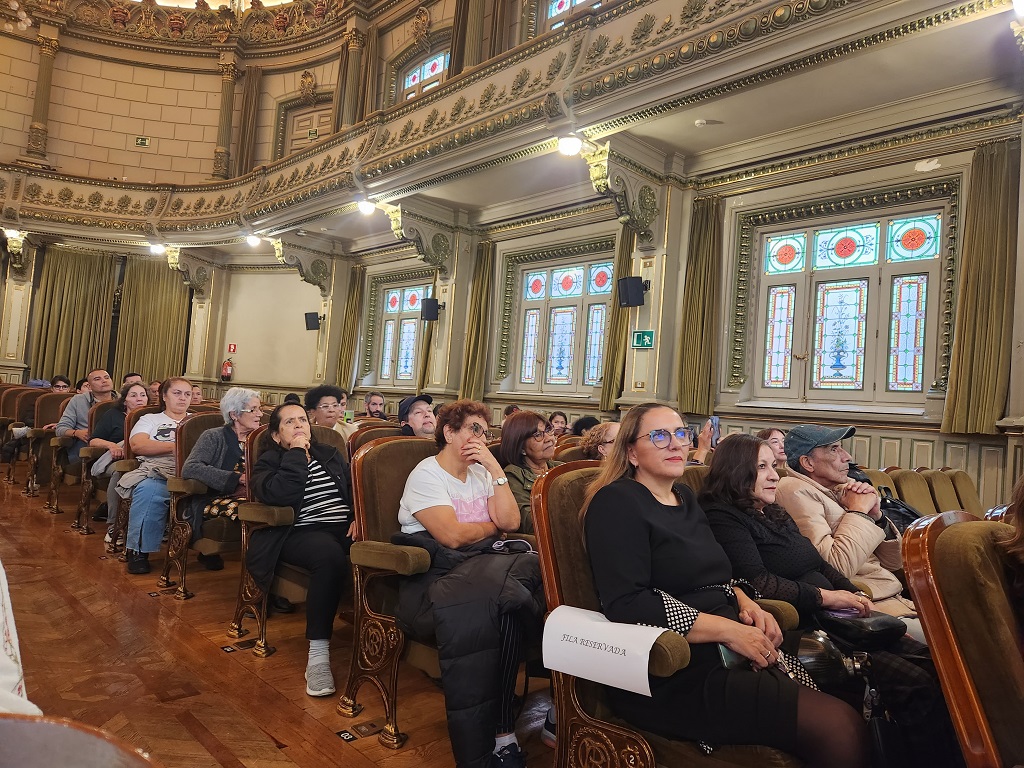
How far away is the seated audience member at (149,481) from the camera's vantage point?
3.58m

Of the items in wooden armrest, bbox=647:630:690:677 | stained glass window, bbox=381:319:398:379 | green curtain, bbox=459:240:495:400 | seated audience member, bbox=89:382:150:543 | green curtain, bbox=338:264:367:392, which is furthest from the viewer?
green curtain, bbox=338:264:367:392

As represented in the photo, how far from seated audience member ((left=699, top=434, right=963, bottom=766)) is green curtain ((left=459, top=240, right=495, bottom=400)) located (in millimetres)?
6610

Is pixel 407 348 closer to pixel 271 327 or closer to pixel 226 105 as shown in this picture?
pixel 271 327

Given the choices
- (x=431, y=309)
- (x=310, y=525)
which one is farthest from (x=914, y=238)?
(x=431, y=309)

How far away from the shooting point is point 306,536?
2.54 metres

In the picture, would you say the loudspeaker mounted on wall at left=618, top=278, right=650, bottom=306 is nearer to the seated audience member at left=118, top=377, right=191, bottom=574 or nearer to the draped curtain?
the seated audience member at left=118, top=377, right=191, bottom=574

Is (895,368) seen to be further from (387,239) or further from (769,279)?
(387,239)

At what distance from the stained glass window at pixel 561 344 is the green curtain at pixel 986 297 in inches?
155

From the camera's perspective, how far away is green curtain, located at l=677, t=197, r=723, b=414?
621cm

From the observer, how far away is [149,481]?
3.64 meters

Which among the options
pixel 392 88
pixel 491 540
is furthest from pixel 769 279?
pixel 392 88

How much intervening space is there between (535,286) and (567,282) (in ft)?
1.66

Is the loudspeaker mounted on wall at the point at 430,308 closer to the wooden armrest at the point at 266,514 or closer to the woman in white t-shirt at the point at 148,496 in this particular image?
the woman in white t-shirt at the point at 148,496

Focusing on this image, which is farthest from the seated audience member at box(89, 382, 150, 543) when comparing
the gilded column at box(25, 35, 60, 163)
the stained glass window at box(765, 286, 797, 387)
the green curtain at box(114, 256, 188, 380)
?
the gilded column at box(25, 35, 60, 163)
